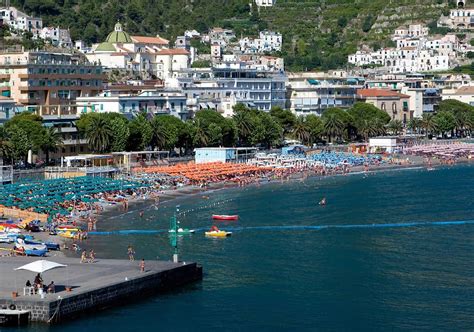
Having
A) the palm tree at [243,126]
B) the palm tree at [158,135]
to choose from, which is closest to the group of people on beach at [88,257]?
the palm tree at [158,135]

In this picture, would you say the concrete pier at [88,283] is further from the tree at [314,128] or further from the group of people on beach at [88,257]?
the tree at [314,128]

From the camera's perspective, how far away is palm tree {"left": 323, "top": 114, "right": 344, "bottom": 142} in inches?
5576

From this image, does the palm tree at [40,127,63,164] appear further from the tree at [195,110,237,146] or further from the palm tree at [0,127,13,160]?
the tree at [195,110,237,146]

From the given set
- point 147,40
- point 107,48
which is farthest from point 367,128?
point 147,40

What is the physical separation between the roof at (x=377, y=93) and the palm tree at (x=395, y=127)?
668 centimetres

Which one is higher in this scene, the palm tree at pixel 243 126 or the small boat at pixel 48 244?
the palm tree at pixel 243 126

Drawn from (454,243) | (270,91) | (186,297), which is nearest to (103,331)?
(186,297)

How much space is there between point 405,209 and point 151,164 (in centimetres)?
2953

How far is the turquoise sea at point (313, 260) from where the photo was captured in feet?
167

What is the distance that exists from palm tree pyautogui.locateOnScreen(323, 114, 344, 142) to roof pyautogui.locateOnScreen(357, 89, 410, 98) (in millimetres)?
22628

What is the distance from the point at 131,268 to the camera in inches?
2218

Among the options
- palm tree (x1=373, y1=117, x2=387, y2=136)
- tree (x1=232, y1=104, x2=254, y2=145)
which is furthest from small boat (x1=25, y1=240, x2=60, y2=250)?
palm tree (x1=373, y1=117, x2=387, y2=136)

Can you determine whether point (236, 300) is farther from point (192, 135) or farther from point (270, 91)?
point (270, 91)

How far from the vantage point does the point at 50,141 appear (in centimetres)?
10338
